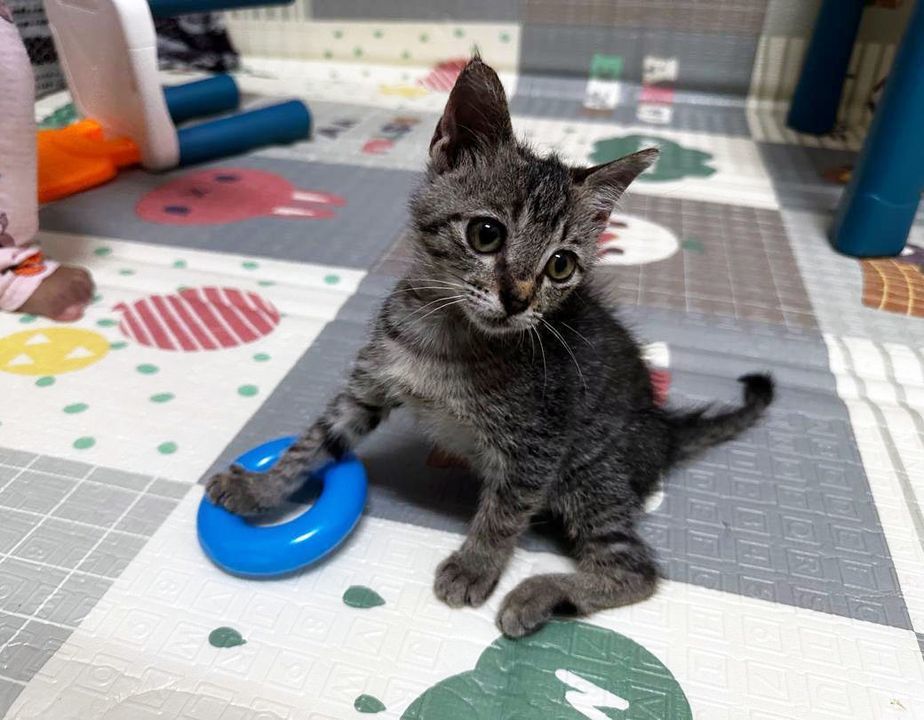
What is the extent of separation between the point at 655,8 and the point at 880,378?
1.79 metres

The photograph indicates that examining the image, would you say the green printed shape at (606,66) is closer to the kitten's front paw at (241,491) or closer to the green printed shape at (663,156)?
the green printed shape at (663,156)

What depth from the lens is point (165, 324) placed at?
1369mm

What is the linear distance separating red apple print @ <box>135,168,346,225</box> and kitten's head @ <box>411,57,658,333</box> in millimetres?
975

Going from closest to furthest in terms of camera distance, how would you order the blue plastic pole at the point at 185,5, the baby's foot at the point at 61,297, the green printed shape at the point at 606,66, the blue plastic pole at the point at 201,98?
the baby's foot at the point at 61,297 < the blue plastic pole at the point at 185,5 < the blue plastic pole at the point at 201,98 < the green printed shape at the point at 606,66

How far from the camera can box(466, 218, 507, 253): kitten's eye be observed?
85 centimetres

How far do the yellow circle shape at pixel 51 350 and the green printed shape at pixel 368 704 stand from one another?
2.57ft

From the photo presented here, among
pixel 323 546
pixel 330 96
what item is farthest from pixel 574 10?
pixel 323 546

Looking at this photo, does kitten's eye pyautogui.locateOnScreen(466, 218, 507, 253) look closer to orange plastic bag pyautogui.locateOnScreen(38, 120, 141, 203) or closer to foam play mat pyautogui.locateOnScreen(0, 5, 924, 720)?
foam play mat pyautogui.locateOnScreen(0, 5, 924, 720)

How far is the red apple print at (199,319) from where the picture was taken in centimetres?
133

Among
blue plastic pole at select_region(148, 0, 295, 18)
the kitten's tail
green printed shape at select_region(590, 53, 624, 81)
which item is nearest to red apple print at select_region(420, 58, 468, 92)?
green printed shape at select_region(590, 53, 624, 81)

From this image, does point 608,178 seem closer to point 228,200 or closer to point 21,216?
point 21,216

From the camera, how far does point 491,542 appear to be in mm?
932

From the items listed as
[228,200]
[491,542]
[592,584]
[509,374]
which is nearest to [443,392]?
[509,374]

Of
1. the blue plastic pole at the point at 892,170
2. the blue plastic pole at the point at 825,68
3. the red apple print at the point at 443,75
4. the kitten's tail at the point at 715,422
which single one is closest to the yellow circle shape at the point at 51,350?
the kitten's tail at the point at 715,422
